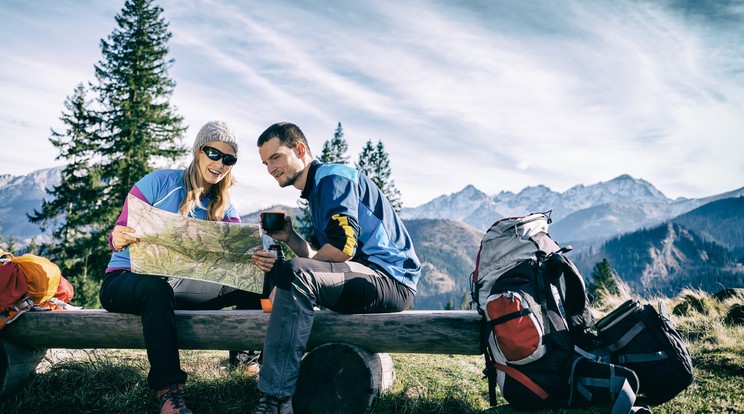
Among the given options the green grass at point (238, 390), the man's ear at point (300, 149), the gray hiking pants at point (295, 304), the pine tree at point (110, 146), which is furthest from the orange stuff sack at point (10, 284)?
the pine tree at point (110, 146)

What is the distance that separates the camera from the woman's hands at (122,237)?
3.97 m

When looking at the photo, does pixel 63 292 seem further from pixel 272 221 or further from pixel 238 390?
pixel 272 221

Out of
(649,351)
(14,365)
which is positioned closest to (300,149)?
(649,351)

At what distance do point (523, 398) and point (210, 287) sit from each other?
3.05 metres

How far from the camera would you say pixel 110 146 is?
23812 millimetres

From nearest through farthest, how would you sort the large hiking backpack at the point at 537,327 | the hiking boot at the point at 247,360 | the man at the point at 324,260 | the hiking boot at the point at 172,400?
the large hiking backpack at the point at 537,327 < the man at the point at 324,260 < the hiking boot at the point at 172,400 < the hiking boot at the point at 247,360

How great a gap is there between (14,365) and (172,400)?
2088 millimetres

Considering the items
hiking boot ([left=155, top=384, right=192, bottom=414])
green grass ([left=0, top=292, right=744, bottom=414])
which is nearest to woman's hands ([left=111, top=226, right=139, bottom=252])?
hiking boot ([left=155, top=384, right=192, bottom=414])

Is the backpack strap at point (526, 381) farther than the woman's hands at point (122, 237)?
No

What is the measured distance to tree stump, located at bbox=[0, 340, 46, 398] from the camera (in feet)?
14.3

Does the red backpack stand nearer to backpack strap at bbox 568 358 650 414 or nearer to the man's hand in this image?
the man's hand

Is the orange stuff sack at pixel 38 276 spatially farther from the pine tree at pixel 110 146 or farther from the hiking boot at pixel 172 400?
the pine tree at pixel 110 146

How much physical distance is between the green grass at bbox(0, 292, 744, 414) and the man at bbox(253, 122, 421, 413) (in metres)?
0.87

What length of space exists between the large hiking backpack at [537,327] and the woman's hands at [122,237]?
3.08 m
